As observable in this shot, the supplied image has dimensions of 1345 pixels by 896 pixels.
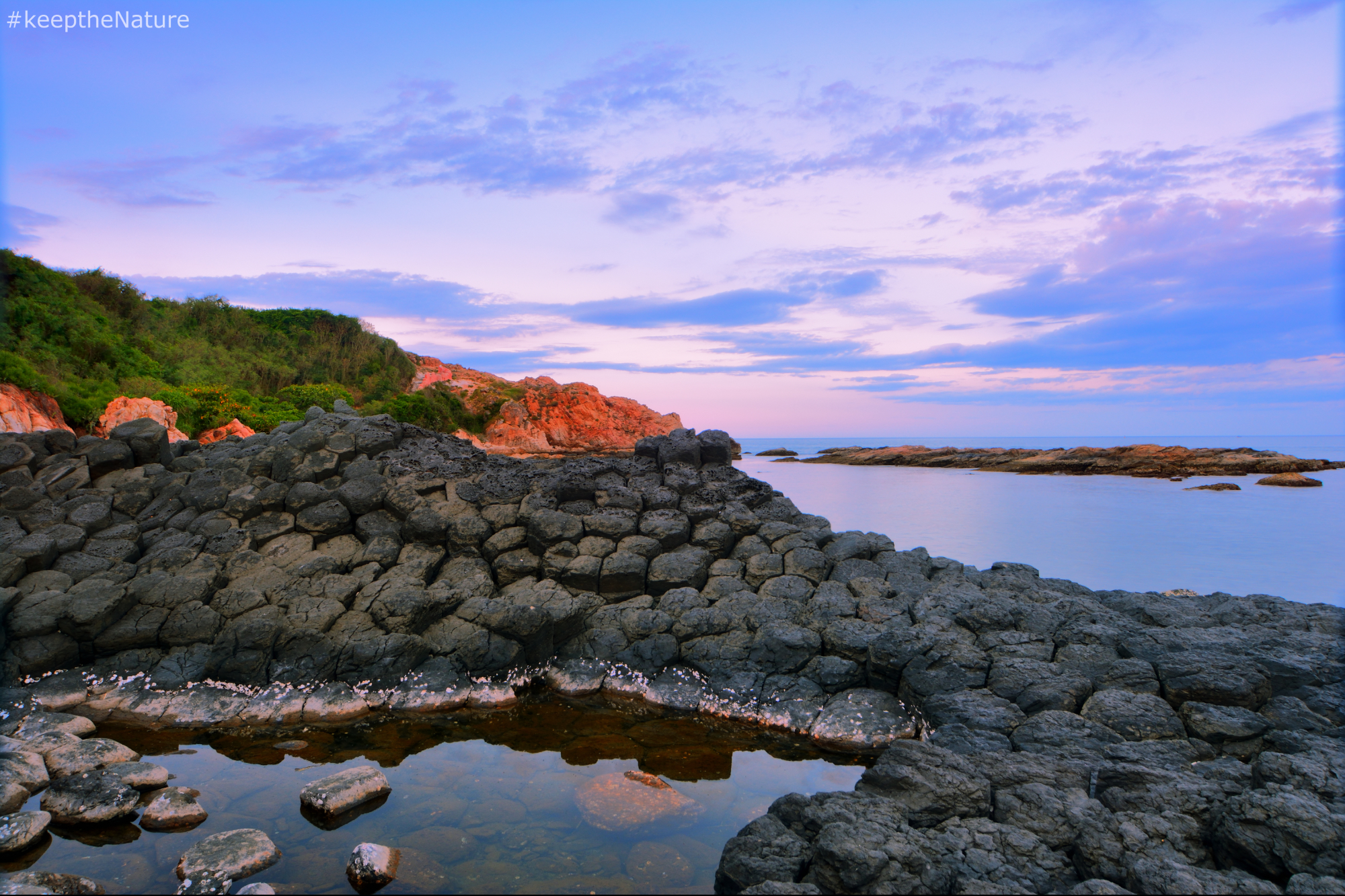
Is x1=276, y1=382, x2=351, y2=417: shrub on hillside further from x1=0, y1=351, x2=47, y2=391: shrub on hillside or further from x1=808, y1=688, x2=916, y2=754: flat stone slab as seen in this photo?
x1=808, y1=688, x2=916, y2=754: flat stone slab

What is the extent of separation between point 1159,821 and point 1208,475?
29.9 meters

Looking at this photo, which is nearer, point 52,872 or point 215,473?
point 52,872

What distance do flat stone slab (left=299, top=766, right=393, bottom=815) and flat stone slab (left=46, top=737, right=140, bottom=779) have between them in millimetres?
1694

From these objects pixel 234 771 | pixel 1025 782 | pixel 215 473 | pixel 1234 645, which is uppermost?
pixel 215 473

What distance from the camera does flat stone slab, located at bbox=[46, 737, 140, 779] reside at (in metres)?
5.23

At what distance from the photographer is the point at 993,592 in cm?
768

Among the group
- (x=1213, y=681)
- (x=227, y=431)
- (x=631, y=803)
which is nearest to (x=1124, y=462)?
(x=1213, y=681)

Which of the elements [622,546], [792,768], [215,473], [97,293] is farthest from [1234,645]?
[97,293]

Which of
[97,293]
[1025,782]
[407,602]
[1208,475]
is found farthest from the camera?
[97,293]

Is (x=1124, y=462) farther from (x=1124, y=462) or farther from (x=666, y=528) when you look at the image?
(x=666, y=528)

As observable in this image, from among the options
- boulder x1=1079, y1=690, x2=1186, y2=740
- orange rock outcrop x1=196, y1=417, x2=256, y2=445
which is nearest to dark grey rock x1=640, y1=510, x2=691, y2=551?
boulder x1=1079, y1=690, x2=1186, y2=740

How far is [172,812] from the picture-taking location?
4785mm

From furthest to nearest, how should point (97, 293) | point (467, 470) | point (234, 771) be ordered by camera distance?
point (97, 293) → point (467, 470) → point (234, 771)

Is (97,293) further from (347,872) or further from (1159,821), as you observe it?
(1159,821)
